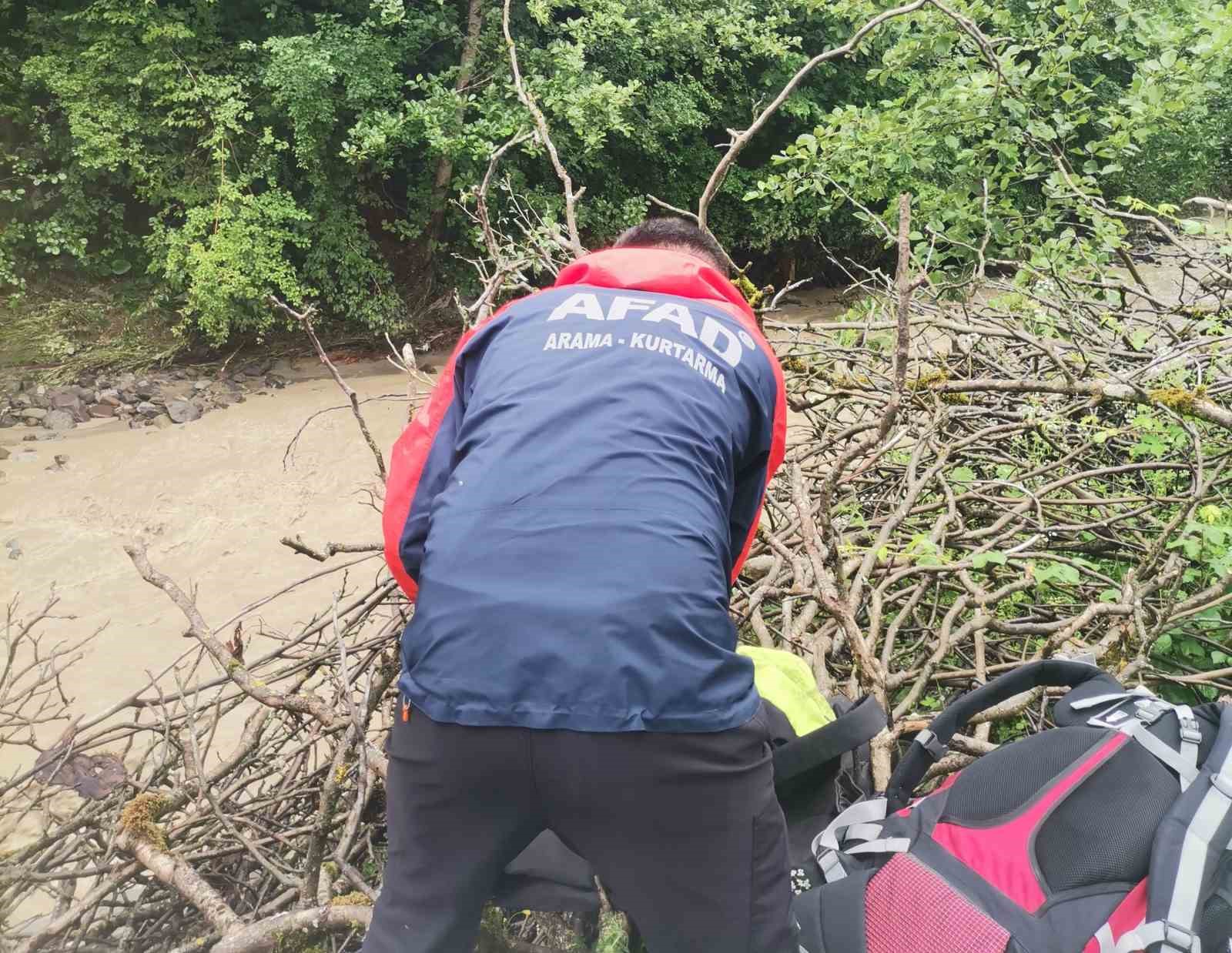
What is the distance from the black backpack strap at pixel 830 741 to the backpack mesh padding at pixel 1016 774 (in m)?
0.17

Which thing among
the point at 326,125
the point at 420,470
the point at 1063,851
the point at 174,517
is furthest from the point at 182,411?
the point at 1063,851

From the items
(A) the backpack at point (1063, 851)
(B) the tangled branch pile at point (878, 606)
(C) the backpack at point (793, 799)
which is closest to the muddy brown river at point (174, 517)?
(B) the tangled branch pile at point (878, 606)

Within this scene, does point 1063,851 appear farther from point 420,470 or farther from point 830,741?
point 420,470

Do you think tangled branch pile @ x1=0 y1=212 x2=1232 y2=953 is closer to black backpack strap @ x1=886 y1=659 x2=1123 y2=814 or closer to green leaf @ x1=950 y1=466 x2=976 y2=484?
green leaf @ x1=950 y1=466 x2=976 y2=484

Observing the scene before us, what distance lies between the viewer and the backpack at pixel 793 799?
1407 mm

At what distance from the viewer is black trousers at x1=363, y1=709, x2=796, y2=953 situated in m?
1.20

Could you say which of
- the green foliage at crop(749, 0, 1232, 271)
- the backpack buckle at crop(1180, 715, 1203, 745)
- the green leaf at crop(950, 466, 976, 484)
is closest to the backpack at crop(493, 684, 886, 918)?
the backpack buckle at crop(1180, 715, 1203, 745)

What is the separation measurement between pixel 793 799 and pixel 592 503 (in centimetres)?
82

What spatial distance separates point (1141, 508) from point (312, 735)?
251 centimetres

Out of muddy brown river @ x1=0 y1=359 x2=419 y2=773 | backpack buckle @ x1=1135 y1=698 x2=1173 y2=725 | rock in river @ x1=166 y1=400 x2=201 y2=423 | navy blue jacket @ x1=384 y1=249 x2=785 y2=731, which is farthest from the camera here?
rock in river @ x1=166 y1=400 x2=201 y2=423

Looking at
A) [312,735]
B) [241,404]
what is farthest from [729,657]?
[241,404]

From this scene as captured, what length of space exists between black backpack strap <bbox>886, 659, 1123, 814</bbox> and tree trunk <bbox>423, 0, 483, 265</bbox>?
8486 mm

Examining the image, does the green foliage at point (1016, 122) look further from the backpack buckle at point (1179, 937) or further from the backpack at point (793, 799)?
the backpack buckle at point (1179, 937)

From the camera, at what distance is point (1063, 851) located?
4.06ft
